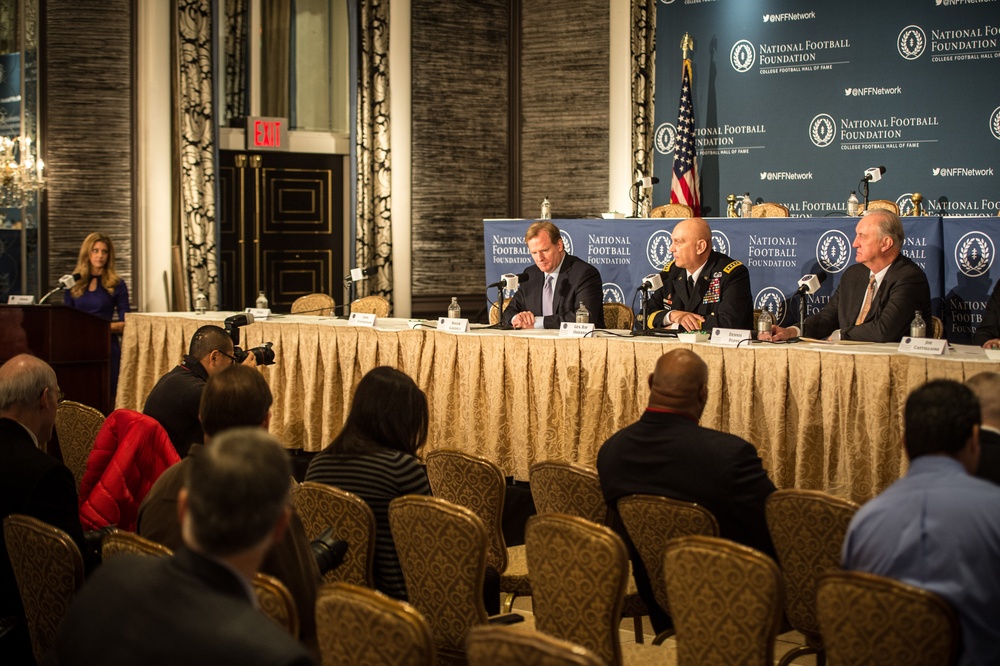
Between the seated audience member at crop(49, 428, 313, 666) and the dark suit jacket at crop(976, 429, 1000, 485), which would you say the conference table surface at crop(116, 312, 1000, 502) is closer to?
the dark suit jacket at crop(976, 429, 1000, 485)

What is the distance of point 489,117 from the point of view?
10086mm

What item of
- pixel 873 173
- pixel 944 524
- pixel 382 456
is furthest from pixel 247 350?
pixel 873 173

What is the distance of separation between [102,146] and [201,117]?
2.58 feet

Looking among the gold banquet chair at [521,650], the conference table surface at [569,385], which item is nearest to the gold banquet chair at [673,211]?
the conference table surface at [569,385]

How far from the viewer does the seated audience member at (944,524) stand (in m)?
2.25

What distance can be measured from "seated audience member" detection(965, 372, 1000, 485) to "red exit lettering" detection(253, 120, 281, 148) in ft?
25.8

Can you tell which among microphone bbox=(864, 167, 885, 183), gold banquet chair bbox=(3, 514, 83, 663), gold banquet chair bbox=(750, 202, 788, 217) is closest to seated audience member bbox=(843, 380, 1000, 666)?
gold banquet chair bbox=(3, 514, 83, 663)

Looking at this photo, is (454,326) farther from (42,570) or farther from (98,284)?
(98,284)

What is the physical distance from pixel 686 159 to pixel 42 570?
7087 mm

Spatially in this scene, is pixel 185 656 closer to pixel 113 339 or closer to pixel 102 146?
pixel 113 339

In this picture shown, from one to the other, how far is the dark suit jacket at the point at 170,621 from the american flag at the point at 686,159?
7.70 meters

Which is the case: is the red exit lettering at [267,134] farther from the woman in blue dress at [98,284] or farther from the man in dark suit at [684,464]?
the man in dark suit at [684,464]

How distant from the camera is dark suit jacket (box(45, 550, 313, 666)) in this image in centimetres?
154

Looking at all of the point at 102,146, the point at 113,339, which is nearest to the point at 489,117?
the point at 102,146
